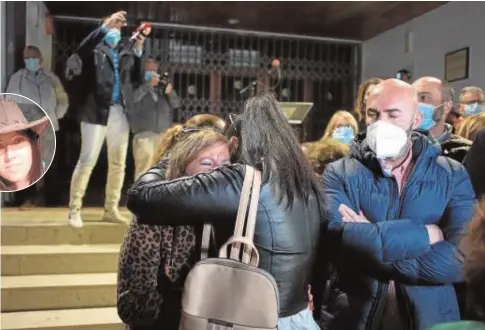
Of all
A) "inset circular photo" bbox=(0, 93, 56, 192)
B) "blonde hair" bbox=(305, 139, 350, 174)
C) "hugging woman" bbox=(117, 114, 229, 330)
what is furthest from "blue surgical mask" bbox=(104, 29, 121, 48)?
"hugging woman" bbox=(117, 114, 229, 330)

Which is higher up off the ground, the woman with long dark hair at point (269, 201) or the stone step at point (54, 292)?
the woman with long dark hair at point (269, 201)

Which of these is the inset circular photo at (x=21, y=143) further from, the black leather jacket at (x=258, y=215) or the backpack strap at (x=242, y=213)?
the backpack strap at (x=242, y=213)

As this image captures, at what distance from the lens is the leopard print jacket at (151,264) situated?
142cm

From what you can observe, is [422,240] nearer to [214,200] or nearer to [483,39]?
[214,200]

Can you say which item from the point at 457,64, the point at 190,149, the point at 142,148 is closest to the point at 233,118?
the point at 190,149

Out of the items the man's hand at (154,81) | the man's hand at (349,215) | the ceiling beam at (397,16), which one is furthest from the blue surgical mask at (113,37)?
the ceiling beam at (397,16)

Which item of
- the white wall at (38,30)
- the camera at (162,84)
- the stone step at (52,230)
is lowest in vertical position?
the stone step at (52,230)

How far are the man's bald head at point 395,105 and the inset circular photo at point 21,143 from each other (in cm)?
111

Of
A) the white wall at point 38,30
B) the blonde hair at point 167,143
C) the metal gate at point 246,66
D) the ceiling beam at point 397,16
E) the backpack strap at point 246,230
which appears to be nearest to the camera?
the backpack strap at point 246,230

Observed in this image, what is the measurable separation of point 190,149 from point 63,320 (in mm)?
2012

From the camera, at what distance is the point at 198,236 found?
139cm

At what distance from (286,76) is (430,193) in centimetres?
447

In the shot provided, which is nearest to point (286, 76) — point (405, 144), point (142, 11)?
point (142, 11)

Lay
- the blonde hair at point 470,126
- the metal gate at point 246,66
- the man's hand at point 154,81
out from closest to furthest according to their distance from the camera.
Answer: the blonde hair at point 470,126, the man's hand at point 154,81, the metal gate at point 246,66
